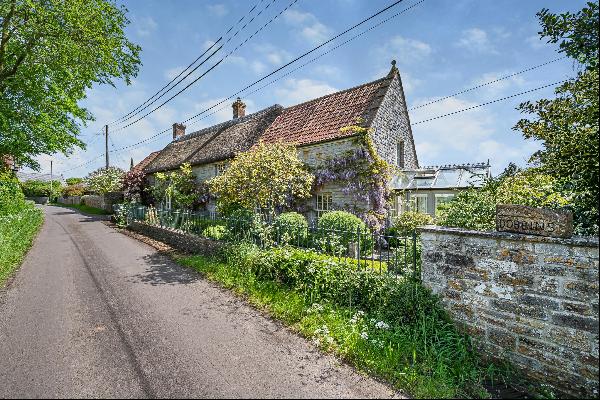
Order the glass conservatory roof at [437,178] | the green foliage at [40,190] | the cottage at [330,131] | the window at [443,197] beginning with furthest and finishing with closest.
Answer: the green foliage at [40,190], the window at [443,197], the glass conservatory roof at [437,178], the cottage at [330,131]

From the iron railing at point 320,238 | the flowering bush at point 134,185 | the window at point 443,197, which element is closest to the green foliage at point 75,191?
the flowering bush at point 134,185

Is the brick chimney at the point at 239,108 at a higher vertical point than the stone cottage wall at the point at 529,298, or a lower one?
higher

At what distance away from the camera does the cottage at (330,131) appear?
13.3 metres

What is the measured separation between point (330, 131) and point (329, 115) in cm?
156

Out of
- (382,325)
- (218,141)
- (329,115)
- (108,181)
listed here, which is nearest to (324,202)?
(329,115)

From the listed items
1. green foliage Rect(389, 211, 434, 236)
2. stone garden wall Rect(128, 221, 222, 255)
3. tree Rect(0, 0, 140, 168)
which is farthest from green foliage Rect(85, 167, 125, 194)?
green foliage Rect(389, 211, 434, 236)

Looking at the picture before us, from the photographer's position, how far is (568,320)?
360 centimetres

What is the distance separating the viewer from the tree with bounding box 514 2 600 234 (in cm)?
386

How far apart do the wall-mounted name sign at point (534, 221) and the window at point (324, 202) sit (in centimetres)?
925

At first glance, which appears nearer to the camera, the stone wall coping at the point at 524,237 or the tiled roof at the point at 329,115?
the stone wall coping at the point at 524,237

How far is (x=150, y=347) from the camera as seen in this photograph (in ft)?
15.4

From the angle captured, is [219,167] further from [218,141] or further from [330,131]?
[330,131]

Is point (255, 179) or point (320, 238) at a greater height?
point (255, 179)

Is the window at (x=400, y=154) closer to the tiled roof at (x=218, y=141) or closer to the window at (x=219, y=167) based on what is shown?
the tiled roof at (x=218, y=141)
